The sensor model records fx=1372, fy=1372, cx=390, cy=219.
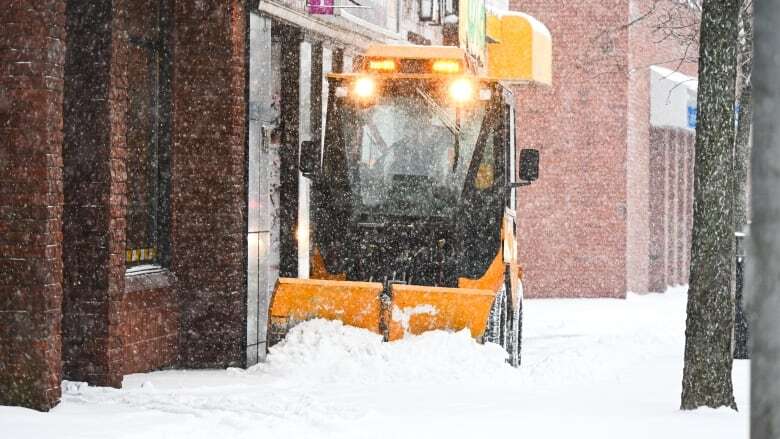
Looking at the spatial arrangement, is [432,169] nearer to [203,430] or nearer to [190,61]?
[190,61]

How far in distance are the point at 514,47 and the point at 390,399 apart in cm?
1751

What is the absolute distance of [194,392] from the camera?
10.5 m

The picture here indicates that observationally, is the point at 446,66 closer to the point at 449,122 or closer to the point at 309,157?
the point at 449,122

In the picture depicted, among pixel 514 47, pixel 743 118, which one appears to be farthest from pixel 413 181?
pixel 514 47

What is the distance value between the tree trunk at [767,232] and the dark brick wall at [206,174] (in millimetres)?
10707

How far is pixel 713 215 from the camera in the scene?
9445 mm

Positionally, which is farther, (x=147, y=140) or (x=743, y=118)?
(x=743, y=118)

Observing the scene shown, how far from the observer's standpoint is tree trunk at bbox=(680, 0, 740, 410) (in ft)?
30.8

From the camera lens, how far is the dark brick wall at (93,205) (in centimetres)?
1052

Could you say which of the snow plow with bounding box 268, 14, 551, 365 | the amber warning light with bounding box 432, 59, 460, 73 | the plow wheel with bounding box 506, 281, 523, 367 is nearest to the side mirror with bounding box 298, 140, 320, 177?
the snow plow with bounding box 268, 14, 551, 365

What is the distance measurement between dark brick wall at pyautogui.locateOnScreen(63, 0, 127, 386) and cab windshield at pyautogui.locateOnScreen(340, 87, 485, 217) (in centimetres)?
234

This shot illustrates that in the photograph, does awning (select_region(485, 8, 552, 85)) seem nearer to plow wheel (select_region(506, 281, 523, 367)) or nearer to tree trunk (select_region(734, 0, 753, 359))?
tree trunk (select_region(734, 0, 753, 359))

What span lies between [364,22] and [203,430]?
33.0 ft

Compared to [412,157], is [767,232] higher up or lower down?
lower down
